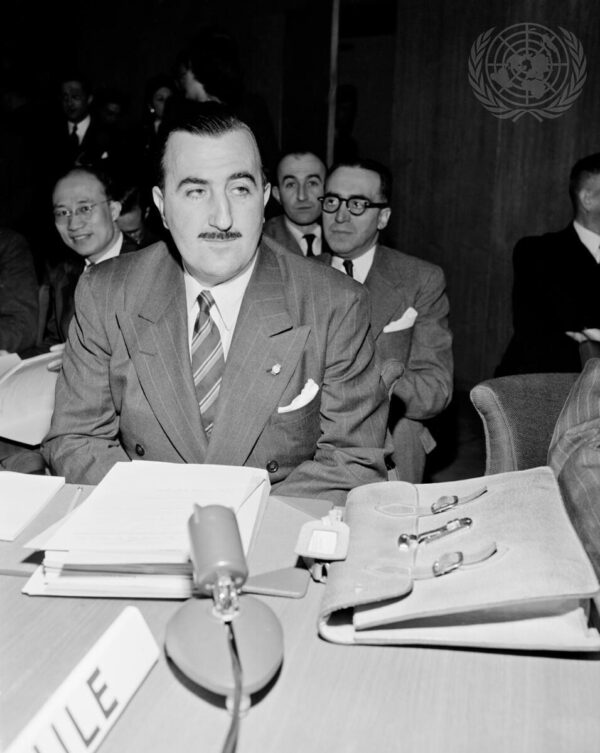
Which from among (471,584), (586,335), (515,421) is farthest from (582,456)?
(586,335)

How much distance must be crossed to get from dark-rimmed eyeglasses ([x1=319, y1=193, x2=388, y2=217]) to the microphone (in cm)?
213

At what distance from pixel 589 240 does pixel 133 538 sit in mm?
2988

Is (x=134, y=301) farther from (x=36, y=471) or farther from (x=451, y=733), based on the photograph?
(x=451, y=733)

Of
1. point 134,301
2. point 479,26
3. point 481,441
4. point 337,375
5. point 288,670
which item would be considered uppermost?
point 479,26

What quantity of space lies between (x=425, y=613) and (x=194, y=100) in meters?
2.91

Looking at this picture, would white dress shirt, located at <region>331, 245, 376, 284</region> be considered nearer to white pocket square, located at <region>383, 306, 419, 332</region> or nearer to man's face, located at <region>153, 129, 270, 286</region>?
white pocket square, located at <region>383, 306, 419, 332</region>

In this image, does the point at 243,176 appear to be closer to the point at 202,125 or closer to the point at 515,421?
the point at 202,125

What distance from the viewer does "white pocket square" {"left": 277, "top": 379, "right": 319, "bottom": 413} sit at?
5.32ft

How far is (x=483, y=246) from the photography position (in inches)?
185

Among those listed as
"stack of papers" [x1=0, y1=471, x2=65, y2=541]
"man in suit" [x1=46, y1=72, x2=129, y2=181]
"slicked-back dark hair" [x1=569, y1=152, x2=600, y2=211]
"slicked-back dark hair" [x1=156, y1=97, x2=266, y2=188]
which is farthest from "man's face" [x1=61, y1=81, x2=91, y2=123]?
"stack of papers" [x1=0, y1=471, x2=65, y2=541]

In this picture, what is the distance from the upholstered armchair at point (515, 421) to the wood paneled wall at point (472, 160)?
10.1ft

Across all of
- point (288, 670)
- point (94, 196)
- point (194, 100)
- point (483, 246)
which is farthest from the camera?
point (483, 246)

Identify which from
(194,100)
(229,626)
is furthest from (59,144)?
(229,626)

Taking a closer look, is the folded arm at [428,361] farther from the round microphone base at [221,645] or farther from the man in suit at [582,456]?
the round microphone base at [221,645]
